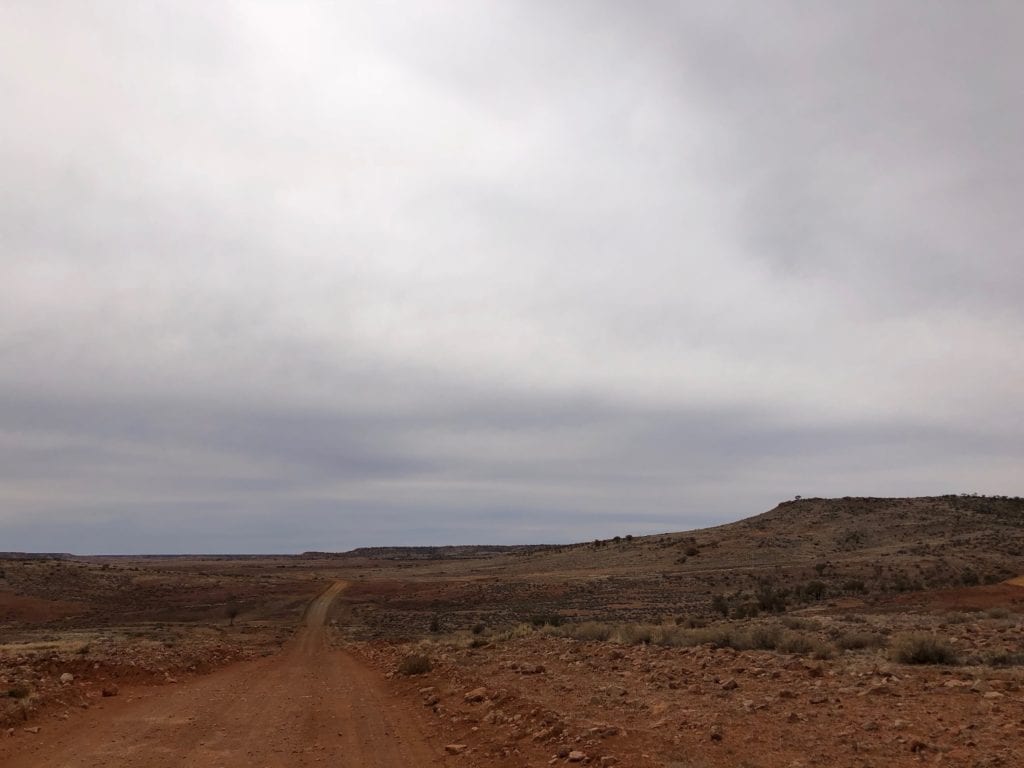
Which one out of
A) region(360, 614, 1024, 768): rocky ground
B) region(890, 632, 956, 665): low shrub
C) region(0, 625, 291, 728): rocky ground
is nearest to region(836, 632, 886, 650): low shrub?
region(360, 614, 1024, 768): rocky ground

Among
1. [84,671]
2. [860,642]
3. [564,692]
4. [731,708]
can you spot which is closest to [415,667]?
[564,692]

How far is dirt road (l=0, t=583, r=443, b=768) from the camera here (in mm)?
11234

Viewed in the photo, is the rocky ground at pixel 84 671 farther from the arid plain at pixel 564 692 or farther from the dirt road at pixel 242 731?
the dirt road at pixel 242 731

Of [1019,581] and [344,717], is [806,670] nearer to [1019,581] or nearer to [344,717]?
[344,717]

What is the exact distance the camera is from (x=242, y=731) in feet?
43.7

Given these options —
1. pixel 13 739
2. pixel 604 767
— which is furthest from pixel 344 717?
pixel 604 767

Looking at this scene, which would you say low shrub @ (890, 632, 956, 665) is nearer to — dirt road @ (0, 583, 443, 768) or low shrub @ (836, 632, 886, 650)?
low shrub @ (836, 632, 886, 650)

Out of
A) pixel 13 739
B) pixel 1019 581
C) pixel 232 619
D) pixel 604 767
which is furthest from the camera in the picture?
pixel 232 619

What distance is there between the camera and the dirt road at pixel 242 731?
1123 cm

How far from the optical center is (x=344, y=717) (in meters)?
14.4

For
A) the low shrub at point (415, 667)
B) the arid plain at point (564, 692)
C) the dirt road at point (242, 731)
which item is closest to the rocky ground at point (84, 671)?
the arid plain at point (564, 692)

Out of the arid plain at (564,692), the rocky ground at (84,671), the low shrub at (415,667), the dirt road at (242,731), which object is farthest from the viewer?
the low shrub at (415,667)

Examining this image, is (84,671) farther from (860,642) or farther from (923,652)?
(923,652)

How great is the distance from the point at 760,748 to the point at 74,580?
277ft
